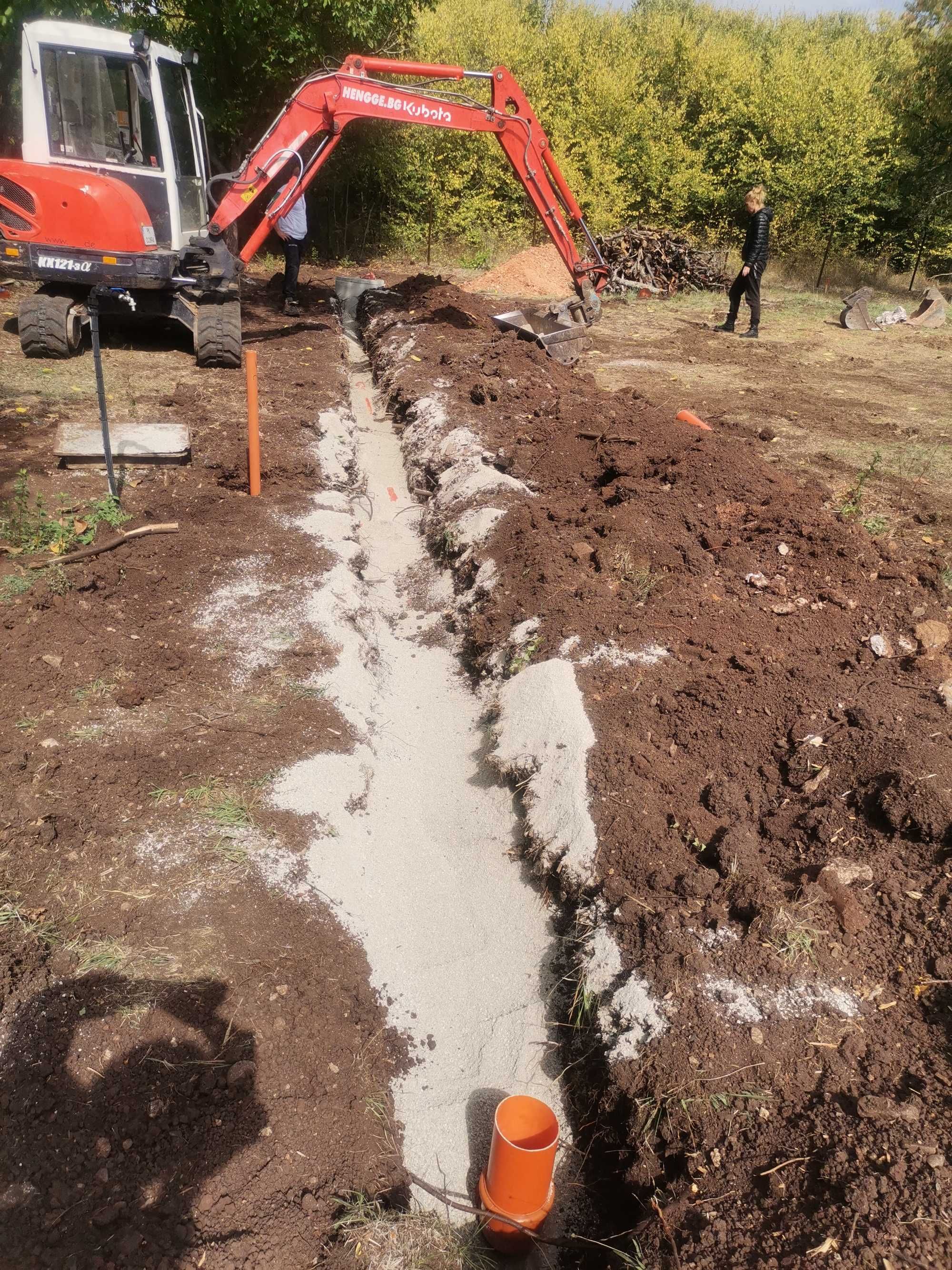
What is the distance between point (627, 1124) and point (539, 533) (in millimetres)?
3848

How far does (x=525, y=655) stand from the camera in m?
4.99

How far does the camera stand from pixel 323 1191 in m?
2.67

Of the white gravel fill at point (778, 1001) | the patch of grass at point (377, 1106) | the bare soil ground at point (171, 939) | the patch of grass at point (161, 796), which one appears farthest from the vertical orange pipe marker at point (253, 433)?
the white gravel fill at point (778, 1001)

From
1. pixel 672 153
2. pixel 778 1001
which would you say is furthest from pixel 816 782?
pixel 672 153

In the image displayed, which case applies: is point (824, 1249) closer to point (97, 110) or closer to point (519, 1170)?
point (519, 1170)

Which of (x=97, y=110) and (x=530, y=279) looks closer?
(x=97, y=110)

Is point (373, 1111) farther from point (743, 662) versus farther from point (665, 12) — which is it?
point (665, 12)

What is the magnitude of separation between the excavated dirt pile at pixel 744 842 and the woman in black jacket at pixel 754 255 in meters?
6.86

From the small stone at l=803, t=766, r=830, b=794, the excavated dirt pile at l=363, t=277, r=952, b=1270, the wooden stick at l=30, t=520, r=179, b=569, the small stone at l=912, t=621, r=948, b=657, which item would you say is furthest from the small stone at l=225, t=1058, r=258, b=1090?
the small stone at l=912, t=621, r=948, b=657

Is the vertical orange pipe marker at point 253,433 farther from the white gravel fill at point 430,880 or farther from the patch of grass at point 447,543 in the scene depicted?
the patch of grass at point 447,543

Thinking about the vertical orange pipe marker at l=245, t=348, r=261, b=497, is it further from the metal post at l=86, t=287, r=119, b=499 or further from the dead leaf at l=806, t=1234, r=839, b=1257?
the dead leaf at l=806, t=1234, r=839, b=1257

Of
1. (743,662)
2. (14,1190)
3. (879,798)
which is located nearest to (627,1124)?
(879,798)

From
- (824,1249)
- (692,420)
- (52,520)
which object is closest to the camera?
(824,1249)

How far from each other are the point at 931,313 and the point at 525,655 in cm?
1361
